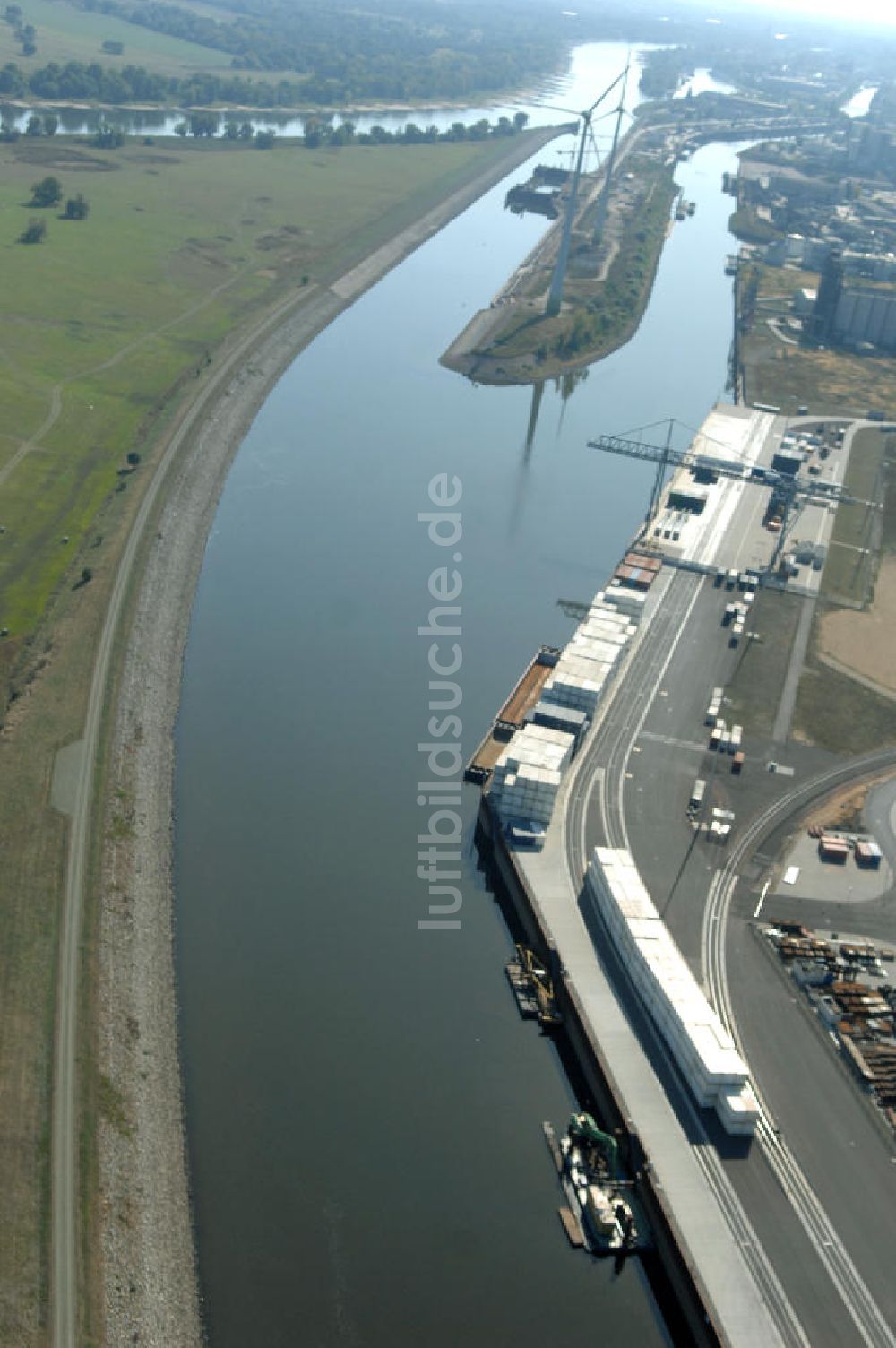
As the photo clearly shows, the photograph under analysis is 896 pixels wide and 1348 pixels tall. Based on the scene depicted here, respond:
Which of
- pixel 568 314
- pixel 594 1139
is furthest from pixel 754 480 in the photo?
pixel 594 1139

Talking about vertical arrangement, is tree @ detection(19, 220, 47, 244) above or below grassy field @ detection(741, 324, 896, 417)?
above

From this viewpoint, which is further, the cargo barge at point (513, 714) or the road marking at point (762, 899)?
the cargo barge at point (513, 714)

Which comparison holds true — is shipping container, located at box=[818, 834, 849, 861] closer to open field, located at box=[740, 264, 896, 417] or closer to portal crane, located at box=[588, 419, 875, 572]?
portal crane, located at box=[588, 419, 875, 572]

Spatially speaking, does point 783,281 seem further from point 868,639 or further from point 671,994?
point 671,994

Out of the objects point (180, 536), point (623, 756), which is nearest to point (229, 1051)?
point (623, 756)

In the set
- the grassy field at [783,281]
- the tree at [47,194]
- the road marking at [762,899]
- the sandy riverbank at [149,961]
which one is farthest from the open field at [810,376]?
the tree at [47,194]

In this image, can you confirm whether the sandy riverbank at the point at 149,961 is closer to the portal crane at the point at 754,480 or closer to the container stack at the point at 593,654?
the container stack at the point at 593,654

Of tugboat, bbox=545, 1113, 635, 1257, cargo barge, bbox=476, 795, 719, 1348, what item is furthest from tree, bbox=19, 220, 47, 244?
tugboat, bbox=545, 1113, 635, 1257
